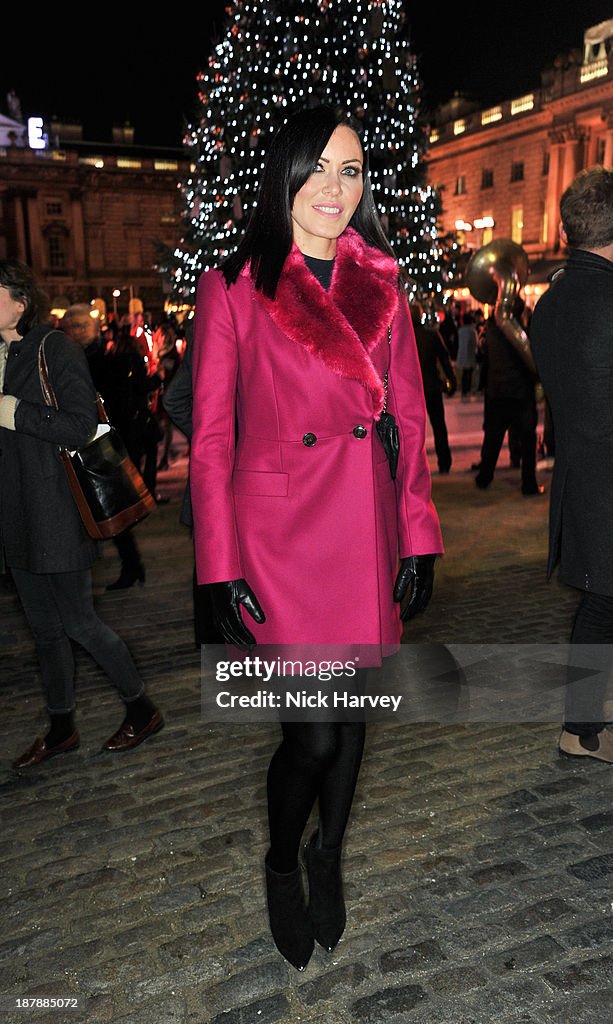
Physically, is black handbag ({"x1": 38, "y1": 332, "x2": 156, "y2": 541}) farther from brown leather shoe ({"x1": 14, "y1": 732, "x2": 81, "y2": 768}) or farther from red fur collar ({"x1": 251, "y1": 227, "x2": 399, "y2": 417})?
red fur collar ({"x1": 251, "y1": 227, "x2": 399, "y2": 417})

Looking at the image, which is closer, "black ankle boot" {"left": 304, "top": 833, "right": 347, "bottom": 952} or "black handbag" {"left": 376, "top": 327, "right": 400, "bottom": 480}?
"black handbag" {"left": 376, "top": 327, "right": 400, "bottom": 480}

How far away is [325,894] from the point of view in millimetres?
→ 2465

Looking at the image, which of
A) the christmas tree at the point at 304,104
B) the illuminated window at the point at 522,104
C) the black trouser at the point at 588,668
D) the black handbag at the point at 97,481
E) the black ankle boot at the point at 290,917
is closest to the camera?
the black ankle boot at the point at 290,917

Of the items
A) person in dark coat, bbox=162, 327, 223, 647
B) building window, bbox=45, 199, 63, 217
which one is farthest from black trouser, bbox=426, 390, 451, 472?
building window, bbox=45, 199, 63, 217

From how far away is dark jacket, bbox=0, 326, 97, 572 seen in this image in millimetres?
3346

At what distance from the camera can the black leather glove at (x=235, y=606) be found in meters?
Result: 2.11

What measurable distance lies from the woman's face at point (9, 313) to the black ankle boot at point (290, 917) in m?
2.24

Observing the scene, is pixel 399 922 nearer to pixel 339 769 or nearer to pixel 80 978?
pixel 339 769

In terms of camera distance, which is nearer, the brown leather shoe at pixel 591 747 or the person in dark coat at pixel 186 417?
the person in dark coat at pixel 186 417

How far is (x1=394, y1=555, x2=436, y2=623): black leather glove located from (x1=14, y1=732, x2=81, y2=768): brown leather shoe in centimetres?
211

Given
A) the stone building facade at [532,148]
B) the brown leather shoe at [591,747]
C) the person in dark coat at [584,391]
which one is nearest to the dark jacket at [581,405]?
the person in dark coat at [584,391]

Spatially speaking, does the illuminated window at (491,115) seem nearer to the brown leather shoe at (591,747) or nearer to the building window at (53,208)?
the building window at (53,208)

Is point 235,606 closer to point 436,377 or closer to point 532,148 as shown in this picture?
point 436,377

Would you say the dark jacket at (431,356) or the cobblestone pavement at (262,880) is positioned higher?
the dark jacket at (431,356)
